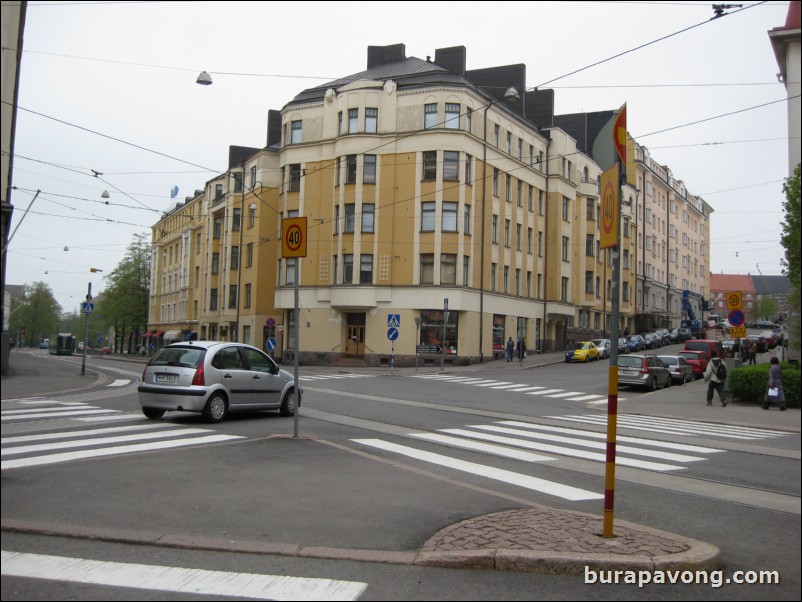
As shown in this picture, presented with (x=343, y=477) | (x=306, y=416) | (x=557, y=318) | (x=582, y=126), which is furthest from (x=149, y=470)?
(x=582, y=126)

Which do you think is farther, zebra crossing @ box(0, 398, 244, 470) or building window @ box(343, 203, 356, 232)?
building window @ box(343, 203, 356, 232)

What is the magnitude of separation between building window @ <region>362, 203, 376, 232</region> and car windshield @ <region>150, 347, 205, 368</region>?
31884mm

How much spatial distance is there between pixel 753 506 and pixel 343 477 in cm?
454

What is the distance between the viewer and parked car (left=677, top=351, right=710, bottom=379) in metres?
35.7

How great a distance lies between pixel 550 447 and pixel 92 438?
7458 mm

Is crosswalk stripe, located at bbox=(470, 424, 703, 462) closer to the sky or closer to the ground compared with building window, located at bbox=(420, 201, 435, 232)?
closer to the ground

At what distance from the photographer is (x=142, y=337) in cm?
9381

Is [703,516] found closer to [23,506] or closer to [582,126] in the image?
[23,506]

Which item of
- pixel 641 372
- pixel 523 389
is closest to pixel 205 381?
pixel 523 389

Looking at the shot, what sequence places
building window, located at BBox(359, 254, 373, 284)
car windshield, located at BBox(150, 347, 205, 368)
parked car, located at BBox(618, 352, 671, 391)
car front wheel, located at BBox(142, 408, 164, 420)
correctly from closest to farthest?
car windshield, located at BBox(150, 347, 205, 368) < car front wheel, located at BBox(142, 408, 164, 420) < parked car, located at BBox(618, 352, 671, 391) < building window, located at BBox(359, 254, 373, 284)

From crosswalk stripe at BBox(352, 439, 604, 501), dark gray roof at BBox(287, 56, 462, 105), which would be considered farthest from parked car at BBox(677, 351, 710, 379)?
crosswalk stripe at BBox(352, 439, 604, 501)

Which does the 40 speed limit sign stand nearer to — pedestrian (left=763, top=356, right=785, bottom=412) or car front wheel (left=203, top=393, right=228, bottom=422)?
car front wheel (left=203, top=393, right=228, bottom=422)

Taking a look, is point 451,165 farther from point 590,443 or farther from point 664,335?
point 590,443

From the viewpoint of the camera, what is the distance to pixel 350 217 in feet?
149
